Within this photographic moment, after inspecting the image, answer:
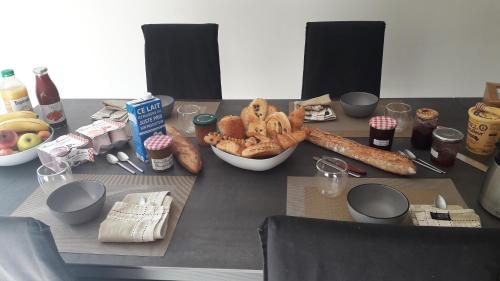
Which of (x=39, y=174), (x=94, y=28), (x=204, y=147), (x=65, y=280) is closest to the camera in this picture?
(x=65, y=280)

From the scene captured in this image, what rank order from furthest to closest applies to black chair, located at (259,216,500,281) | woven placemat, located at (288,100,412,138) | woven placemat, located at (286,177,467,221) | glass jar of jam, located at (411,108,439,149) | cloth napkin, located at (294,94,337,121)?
cloth napkin, located at (294,94,337,121)
woven placemat, located at (288,100,412,138)
glass jar of jam, located at (411,108,439,149)
woven placemat, located at (286,177,467,221)
black chair, located at (259,216,500,281)

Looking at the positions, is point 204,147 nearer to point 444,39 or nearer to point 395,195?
point 395,195

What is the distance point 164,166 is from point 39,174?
11.6 inches

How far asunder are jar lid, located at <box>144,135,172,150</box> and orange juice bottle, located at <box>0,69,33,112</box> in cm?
55

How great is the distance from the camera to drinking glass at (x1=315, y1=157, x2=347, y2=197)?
0.89 meters

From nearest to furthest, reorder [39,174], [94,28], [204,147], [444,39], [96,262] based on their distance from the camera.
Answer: [96,262]
[39,174]
[204,147]
[444,39]
[94,28]

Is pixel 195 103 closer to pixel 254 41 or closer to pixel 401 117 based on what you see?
pixel 401 117

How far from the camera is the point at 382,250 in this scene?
479 millimetres

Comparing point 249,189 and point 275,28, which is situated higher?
point 275,28

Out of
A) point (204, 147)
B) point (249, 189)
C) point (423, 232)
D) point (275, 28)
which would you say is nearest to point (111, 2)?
point (275, 28)

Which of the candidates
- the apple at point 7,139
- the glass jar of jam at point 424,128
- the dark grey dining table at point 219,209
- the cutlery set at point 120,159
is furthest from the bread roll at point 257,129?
the apple at point 7,139

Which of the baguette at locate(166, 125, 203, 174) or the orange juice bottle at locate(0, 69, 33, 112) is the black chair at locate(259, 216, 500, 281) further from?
the orange juice bottle at locate(0, 69, 33, 112)

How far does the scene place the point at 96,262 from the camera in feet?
2.34

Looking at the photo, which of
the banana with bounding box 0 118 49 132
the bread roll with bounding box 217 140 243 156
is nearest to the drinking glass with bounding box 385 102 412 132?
the bread roll with bounding box 217 140 243 156
